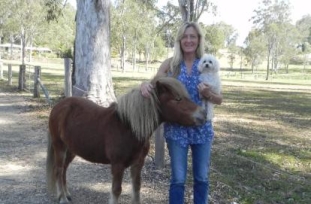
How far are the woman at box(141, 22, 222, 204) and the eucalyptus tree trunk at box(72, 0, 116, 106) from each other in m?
5.94

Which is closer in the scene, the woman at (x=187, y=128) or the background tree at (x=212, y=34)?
the woman at (x=187, y=128)

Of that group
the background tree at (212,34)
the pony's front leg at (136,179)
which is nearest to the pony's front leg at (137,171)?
the pony's front leg at (136,179)

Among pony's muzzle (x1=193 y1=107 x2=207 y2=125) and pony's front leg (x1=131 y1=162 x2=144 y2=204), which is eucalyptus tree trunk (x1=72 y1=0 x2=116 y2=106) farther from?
pony's muzzle (x1=193 y1=107 x2=207 y2=125)

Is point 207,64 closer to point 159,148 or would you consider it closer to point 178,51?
point 178,51

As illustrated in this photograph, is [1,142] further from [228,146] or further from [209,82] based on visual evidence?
[209,82]

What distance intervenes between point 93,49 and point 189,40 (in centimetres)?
622

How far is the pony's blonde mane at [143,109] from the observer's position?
10.8 feet

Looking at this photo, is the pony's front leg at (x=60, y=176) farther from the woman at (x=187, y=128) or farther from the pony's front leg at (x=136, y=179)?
the woman at (x=187, y=128)

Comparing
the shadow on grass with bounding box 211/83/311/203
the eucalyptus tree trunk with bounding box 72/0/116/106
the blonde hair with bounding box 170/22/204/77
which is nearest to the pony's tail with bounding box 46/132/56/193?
the blonde hair with bounding box 170/22/204/77

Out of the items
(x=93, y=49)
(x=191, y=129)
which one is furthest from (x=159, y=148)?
(x=93, y=49)

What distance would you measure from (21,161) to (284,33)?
190 feet

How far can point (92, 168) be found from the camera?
19.7 feet

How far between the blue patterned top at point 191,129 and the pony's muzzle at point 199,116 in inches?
8.7

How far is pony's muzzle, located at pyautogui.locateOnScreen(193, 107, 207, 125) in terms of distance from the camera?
10.4 feet
